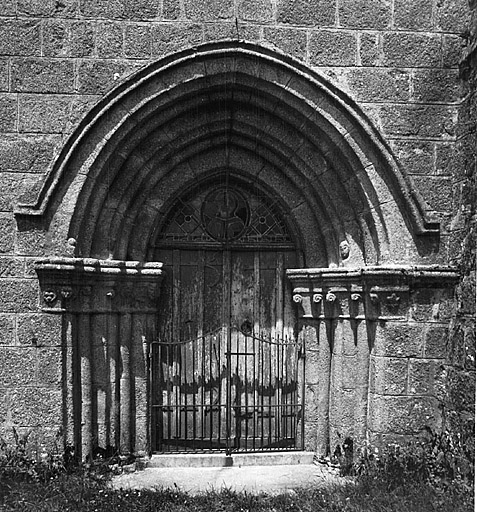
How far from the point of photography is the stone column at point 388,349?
4.64m

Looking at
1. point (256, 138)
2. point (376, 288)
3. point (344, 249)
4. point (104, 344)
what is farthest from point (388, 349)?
point (104, 344)

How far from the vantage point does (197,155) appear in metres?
5.18

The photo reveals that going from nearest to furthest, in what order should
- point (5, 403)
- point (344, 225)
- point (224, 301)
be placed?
point (5, 403)
point (344, 225)
point (224, 301)

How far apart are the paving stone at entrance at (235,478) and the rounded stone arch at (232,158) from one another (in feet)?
A: 5.91

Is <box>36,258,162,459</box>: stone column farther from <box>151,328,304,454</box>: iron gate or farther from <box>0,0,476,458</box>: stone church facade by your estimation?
<box>151,328,304,454</box>: iron gate

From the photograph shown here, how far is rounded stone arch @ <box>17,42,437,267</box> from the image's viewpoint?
15.1 feet

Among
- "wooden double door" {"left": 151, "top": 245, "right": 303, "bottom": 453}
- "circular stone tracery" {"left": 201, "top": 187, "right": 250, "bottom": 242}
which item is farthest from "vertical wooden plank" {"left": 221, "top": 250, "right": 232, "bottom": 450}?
"circular stone tracery" {"left": 201, "top": 187, "right": 250, "bottom": 242}

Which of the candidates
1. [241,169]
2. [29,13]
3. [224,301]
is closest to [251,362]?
[224,301]

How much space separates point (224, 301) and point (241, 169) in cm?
122

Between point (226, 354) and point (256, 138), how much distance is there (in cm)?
196

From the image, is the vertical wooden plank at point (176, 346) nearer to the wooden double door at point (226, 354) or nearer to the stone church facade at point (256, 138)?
the wooden double door at point (226, 354)

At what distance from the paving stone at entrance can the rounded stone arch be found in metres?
1.80

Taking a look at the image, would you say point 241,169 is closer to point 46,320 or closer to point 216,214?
point 216,214

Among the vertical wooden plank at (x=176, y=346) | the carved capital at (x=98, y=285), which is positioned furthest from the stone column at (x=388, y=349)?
the carved capital at (x=98, y=285)
